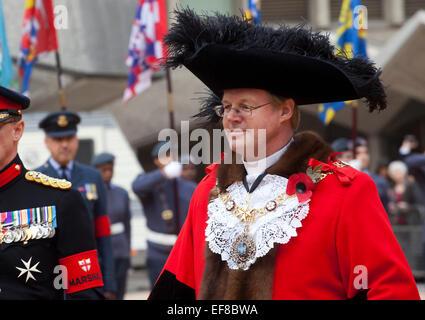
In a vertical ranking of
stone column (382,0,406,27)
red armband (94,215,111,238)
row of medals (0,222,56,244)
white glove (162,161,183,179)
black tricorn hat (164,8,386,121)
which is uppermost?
black tricorn hat (164,8,386,121)

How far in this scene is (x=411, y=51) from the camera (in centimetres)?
1789

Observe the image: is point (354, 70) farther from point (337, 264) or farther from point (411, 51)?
point (411, 51)

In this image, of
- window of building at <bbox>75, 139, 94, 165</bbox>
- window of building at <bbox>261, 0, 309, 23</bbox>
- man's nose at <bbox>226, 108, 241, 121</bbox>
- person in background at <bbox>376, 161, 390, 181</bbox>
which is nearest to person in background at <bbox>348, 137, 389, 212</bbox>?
person in background at <bbox>376, 161, 390, 181</bbox>

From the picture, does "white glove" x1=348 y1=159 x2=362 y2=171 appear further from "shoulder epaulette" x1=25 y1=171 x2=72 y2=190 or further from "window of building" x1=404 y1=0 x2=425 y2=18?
"window of building" x1=404 y1=0 x2=425 y2=18

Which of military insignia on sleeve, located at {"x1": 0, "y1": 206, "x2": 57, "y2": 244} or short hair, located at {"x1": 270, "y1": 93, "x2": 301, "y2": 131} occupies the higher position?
short hair, located at {"x1": 270, "y1": 93, "x2": 301, "y2": 131}

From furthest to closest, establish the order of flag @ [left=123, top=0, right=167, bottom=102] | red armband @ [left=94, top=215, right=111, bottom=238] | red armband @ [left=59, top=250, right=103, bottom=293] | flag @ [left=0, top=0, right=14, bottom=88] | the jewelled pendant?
flag @ [left=123, top=0, right=167, bottom=102] → flag @ [left=0, top=0, right=14, bottom=88] → red armband @ [left=94, top=215, right=111, bottom=238] → red armband @ [left=59, top=250, right=103, bottom=293] → the jewelled pendant

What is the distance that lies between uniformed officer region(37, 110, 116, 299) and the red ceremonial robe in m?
3.24

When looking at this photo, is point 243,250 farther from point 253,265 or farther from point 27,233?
point 27,233

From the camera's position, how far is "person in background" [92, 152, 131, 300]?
344 inches

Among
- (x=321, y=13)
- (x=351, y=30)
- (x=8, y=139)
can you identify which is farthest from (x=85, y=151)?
(x=321, y=13)

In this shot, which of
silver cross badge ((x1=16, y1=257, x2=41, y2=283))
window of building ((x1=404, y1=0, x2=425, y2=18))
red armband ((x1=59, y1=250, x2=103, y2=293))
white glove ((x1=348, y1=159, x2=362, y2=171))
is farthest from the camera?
window of building ((x1=404, y1=0, x2=425, y2=18))

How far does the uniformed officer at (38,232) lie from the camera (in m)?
3.46

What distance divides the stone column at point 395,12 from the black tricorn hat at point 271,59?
20515 mm

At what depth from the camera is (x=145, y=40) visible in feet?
30.3
